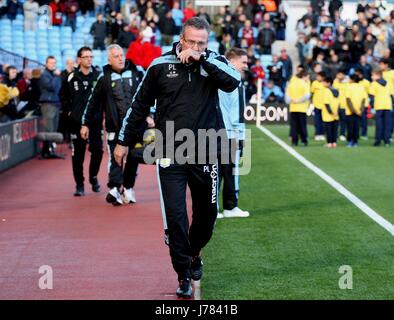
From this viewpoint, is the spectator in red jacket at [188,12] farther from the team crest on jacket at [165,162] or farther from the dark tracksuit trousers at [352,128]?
the team crest on jacket at [165,162]

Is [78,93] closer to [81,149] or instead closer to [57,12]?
[81,149]

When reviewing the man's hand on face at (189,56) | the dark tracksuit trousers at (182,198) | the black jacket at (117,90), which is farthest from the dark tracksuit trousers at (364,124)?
the man's hand on face at (189,56)

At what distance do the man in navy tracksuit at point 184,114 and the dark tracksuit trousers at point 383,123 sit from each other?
58.9 ft

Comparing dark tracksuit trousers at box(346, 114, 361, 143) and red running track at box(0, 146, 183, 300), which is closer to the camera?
red running track at box(0, 146, 183, 300)

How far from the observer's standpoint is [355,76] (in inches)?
1061

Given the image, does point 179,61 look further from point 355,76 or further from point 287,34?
point 287,34

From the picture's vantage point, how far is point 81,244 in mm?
11477

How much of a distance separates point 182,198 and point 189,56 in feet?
3.91

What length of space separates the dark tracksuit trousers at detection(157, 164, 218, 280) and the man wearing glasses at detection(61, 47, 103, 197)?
7182mm

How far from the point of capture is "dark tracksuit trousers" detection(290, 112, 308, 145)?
1021 inches

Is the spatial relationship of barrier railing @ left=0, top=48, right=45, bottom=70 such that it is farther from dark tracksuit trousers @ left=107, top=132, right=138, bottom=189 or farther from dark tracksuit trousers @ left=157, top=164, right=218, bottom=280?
dark tracksuit trousers @ left=157, top=164, right=218, bottom=280

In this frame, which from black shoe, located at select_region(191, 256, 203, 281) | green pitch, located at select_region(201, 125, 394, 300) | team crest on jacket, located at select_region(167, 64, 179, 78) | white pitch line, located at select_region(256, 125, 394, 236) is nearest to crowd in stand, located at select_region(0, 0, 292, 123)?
white pitch line, located at select_region(256, 125, 394, 236)

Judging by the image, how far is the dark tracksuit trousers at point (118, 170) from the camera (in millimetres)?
14422

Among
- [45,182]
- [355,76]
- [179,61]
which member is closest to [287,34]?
[355,76]
